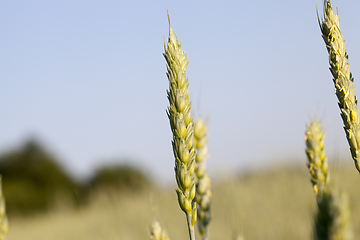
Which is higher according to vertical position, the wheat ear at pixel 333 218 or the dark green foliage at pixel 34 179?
the wheat ear at pixel 333 218

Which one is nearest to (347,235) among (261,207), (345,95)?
(345,95)

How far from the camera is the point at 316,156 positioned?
5.23ft

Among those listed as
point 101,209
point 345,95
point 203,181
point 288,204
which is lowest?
point 101,209

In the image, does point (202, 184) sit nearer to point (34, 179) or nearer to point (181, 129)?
point (181, 129)

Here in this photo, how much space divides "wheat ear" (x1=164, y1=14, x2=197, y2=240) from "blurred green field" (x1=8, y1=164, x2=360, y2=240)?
203 centimetres

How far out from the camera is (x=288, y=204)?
23.9ft

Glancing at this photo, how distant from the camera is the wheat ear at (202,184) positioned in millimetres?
1886

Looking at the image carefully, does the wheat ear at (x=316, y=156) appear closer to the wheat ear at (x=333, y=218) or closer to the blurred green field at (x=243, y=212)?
the wheat ear at (x=333, y=218)

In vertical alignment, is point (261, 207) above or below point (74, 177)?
above

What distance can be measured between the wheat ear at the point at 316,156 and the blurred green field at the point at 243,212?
164cm

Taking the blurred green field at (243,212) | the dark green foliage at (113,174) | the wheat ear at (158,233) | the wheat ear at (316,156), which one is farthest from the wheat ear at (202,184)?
the dark green foliage at (113,174)

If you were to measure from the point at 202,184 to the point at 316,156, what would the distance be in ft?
2.14

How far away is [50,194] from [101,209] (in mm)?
16487

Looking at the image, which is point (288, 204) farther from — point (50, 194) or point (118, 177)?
point (50, 194)
